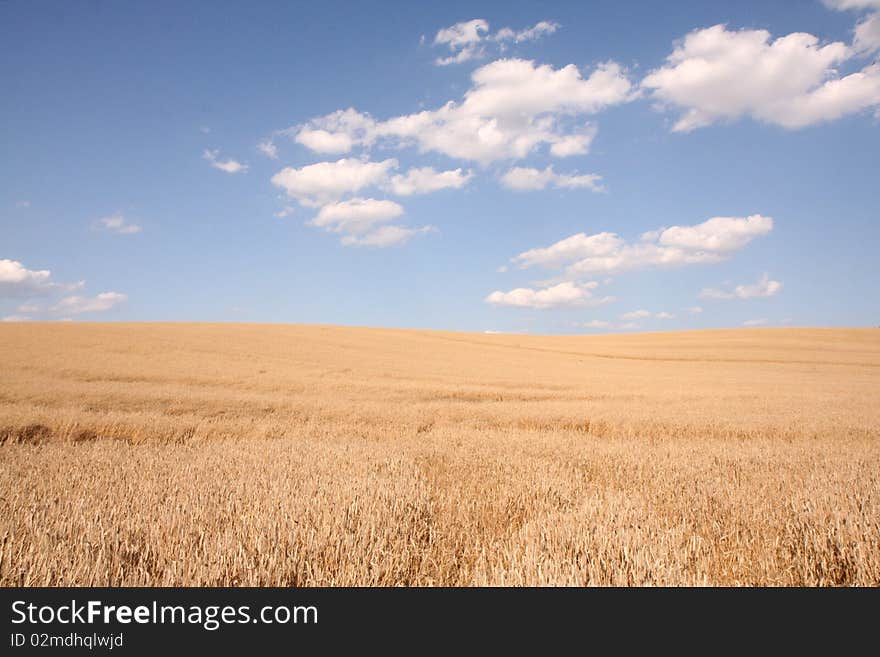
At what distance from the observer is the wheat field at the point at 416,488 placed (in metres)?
3.56

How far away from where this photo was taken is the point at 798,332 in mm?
57375

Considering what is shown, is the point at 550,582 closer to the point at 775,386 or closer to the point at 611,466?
the point at 611,466

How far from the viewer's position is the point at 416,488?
5781mm

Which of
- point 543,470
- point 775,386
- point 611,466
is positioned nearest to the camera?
point 543,470

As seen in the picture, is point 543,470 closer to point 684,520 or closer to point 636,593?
point 684,520

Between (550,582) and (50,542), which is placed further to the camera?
(50,542)

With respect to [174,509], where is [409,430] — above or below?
below

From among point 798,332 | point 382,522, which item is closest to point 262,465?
point 382,522

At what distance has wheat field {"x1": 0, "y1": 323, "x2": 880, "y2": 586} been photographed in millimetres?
3561

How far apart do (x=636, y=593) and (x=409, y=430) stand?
9.22 metres

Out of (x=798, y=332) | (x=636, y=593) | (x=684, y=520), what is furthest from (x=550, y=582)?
(x=798, y=332)

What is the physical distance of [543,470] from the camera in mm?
6906

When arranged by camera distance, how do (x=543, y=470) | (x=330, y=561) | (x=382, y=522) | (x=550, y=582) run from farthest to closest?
(x=543, y=470), (x=382, y=522), (x=330, y=561), (x=550, y=582)

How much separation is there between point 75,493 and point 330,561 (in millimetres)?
3477
